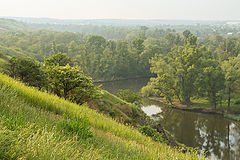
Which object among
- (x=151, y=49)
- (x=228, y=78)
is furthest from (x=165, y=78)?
(x=151, y=49)

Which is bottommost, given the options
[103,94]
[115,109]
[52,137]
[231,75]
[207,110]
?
[207,110]

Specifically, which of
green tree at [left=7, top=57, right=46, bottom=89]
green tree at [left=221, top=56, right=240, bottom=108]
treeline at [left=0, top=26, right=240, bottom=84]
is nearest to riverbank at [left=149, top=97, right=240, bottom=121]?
green tree at [left=221, top=56, right=240, bottom=108]

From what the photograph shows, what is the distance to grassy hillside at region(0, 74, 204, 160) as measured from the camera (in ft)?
9.43

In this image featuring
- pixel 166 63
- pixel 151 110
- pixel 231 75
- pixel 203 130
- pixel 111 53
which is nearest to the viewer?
pixel 203 130

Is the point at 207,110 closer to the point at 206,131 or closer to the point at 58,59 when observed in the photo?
the point at 206,131

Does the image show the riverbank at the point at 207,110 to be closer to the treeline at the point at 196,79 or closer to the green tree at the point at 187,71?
the treeline at the point at 196,79

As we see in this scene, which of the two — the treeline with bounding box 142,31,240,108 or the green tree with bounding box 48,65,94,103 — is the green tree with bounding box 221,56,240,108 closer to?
the treeline with bounding box 142,31,240,108

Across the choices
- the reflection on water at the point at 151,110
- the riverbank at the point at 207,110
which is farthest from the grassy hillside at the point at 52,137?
the riverbank at the point at 207,110

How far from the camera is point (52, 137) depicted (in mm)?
3412

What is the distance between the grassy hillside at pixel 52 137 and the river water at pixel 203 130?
67.1 ft

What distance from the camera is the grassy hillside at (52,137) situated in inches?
113

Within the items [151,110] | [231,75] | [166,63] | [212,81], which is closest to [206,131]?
[151,110]

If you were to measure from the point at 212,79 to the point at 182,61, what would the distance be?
7724mm

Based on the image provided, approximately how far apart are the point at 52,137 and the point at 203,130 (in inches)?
1278
